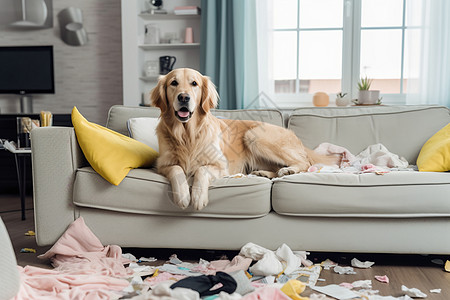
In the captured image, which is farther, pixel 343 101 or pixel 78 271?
pixel 343 101

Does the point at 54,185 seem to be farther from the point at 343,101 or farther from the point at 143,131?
the point at 343,101

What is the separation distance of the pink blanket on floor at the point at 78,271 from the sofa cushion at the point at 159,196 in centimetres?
16

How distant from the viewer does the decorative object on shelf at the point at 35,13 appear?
4184 mm

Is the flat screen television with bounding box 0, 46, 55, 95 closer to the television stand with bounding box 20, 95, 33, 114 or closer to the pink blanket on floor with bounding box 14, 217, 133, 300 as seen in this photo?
the television stand with bounding box 20, 95, 33, 114

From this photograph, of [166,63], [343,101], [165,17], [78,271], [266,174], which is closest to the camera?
[78,271]

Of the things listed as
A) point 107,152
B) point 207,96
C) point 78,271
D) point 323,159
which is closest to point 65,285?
point 78,271

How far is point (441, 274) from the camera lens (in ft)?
5.66

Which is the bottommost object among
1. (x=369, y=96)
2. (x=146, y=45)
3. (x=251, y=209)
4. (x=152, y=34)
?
(x=251, y=209)

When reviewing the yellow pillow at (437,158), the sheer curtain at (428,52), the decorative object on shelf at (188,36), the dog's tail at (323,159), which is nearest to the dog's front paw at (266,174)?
the dog's tail at (323,159)

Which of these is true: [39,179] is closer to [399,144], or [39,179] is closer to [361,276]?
[361,276]

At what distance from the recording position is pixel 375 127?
101 inches

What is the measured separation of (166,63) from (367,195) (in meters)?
2.65

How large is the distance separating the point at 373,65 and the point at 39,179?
3.09 metres

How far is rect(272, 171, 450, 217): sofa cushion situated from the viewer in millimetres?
1757
